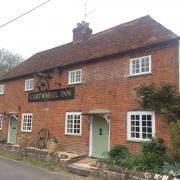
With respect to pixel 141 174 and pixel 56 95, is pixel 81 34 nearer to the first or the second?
pixel 56 95

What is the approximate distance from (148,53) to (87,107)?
15.2 ft

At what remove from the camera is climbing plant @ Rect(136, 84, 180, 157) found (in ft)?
35.8

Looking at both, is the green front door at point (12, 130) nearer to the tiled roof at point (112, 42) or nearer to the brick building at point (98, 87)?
the brick building at point (98, 87)

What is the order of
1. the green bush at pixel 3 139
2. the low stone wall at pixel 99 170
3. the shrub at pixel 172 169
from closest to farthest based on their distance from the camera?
the shrub at pixel 172 169 < the low stone wall at pixel 99 170 < the green bush at pixel 3 139

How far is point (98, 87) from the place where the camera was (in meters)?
14.6

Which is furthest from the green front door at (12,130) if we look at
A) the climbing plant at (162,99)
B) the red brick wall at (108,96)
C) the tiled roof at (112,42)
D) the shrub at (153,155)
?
the shrub at (153,155)

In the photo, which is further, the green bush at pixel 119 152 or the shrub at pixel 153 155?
the green bush at pixel 119 152

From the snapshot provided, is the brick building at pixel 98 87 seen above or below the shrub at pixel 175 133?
above

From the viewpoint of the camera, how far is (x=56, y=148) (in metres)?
15.5

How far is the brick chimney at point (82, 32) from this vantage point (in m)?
20.4

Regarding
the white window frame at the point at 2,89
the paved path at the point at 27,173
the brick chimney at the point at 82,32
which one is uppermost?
the brick chimney at the point at 82,32

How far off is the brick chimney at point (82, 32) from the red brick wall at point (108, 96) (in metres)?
4.44

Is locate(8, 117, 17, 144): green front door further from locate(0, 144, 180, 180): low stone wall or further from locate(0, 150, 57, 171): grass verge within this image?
locate(0, 144, 180, 180): low stone wall

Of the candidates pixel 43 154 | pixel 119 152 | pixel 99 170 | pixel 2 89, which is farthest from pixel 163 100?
pixel 2 89
